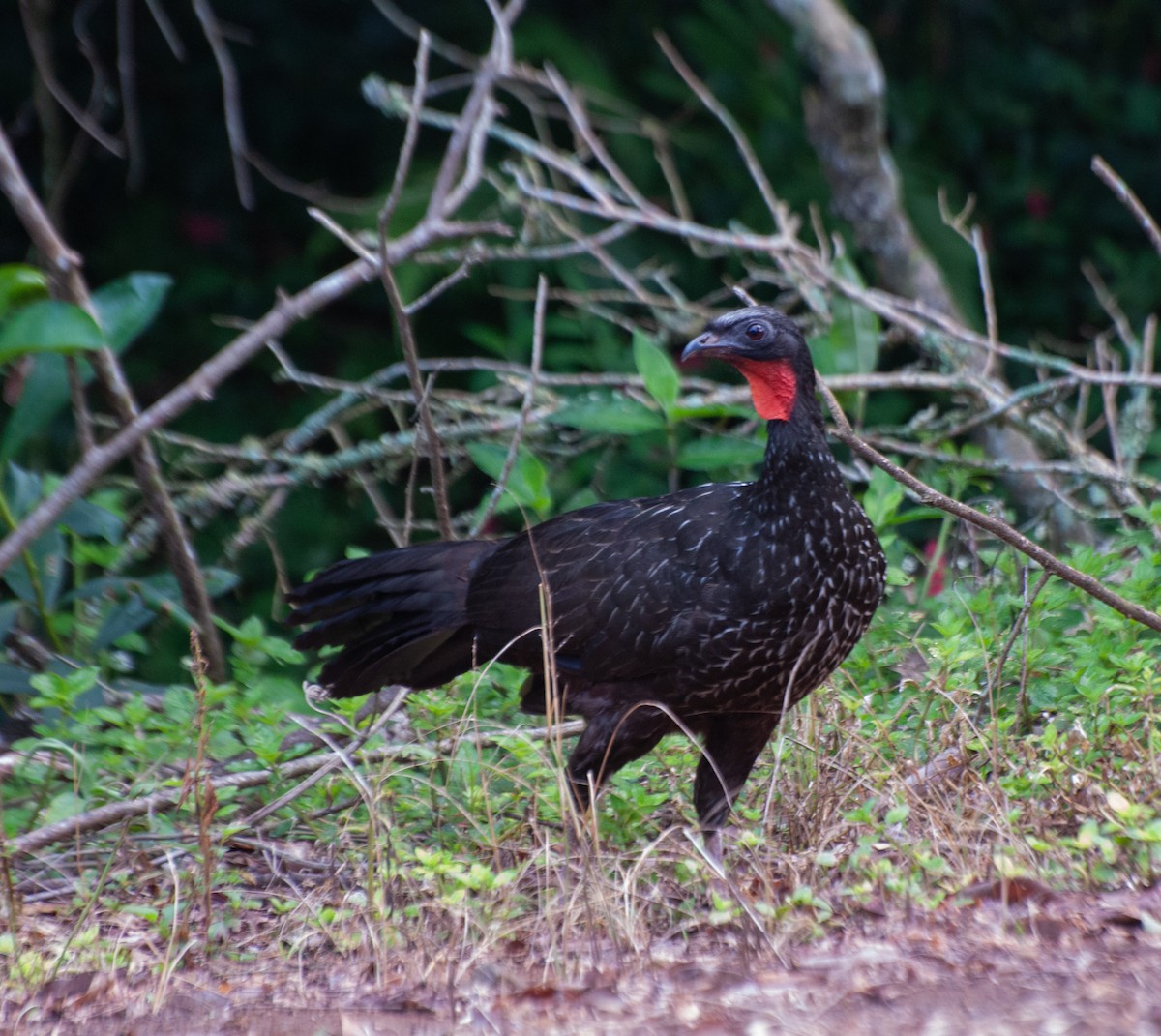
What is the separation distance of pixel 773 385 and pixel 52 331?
1.82 m

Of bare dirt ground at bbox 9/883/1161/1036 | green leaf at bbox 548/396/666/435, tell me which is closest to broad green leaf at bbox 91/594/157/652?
green leaf at bbox 548/396/666/435

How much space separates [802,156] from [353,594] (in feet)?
10.7

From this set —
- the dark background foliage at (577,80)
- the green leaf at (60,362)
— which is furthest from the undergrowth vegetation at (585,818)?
the dark background foliage at (577,80)

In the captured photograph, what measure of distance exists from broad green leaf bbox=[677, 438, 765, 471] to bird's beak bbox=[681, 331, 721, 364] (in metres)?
1.01

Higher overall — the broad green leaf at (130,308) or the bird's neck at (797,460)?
the bird's neck at (797,460)

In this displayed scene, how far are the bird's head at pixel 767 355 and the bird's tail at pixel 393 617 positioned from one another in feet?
2.66

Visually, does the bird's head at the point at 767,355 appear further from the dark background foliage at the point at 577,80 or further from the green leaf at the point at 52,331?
the dark background foliage at the point at 577,80

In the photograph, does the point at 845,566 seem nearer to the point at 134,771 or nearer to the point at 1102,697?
the point at 1102,697

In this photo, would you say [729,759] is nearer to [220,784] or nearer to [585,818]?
[585,818]

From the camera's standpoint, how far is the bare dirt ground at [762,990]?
215cm

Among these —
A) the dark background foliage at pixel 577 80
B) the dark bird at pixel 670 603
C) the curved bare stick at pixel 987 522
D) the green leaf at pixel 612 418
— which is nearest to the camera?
the curved bare stick at pixel 987 522

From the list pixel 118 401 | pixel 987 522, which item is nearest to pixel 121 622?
pixel 118 401

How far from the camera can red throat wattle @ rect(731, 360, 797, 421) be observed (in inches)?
133

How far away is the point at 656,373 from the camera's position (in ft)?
14.5
